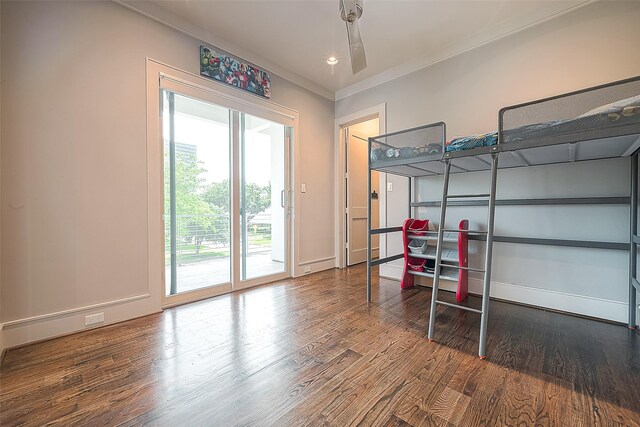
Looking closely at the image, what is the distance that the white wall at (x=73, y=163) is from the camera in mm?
1740

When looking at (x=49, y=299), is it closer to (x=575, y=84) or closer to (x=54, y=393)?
(x=54, y=393)

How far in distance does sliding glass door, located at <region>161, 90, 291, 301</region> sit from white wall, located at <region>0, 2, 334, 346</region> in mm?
316

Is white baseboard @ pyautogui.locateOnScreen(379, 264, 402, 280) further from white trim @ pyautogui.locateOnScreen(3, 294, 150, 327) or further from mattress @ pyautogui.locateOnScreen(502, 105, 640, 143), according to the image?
white trim @ pyautogui.locateOnScreen(3, 294, 150, 327)

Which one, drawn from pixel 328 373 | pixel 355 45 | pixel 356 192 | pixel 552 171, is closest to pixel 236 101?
pixel 355 45

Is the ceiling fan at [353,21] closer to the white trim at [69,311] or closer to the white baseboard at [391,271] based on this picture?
the white baseboard at [391,271]

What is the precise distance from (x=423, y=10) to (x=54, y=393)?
12.7 feet

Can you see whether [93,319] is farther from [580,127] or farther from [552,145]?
[580,127]

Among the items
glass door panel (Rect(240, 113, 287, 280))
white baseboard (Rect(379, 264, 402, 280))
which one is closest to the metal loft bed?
white baseboard (Rect(379, 264, 402, 280))

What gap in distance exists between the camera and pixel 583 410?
3.80 ft

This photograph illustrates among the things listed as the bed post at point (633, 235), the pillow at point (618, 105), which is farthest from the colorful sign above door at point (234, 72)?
the bed post at point (633, 235)

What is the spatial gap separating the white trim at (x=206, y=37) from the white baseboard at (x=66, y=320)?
2564mm

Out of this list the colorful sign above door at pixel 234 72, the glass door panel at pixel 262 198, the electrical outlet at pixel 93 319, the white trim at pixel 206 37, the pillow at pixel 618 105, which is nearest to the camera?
the pillow at pixel 618 105

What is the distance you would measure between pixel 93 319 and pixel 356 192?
3642 mm

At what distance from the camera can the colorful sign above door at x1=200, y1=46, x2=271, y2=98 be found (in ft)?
8.70
